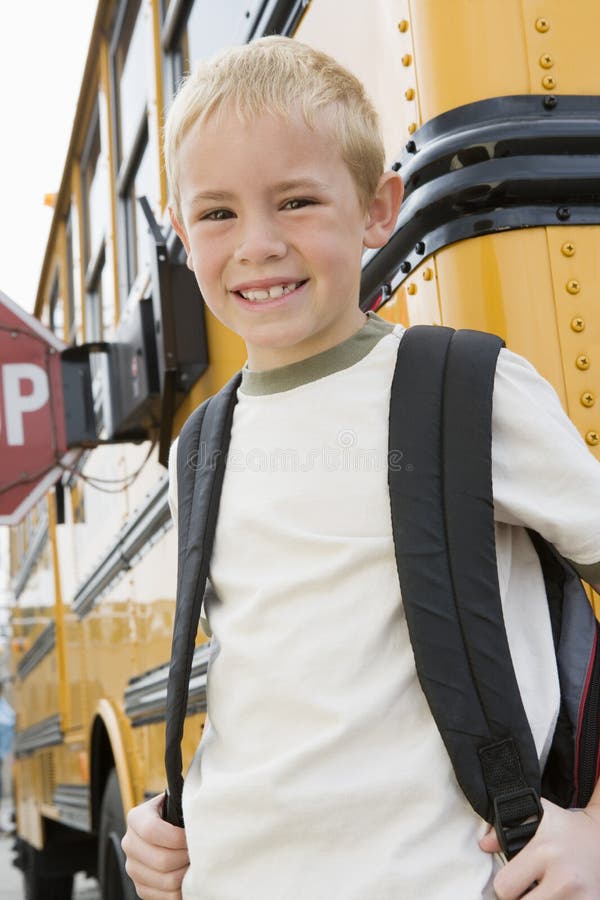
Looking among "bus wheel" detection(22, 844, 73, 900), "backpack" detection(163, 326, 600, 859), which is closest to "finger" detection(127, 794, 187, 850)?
"backpack" detection(163, 326, 600, 859)

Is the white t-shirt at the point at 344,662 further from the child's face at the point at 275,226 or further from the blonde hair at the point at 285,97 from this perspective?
the blonde hair at the point at 285,97

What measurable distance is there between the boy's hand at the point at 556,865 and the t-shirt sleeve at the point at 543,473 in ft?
0.70

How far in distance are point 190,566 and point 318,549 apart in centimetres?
15

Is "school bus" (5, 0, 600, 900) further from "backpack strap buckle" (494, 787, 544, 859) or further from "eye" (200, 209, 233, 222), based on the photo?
"backpack strap buckle" (494, 787, 544, 859)

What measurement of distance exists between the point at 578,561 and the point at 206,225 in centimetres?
46

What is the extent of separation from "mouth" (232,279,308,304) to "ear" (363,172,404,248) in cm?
12

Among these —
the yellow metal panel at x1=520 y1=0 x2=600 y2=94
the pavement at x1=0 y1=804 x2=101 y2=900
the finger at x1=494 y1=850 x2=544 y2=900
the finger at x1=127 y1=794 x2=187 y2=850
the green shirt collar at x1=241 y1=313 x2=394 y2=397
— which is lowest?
the pavement at x1=0 y1=804 x2=101 y2=900

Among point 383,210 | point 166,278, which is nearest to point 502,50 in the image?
point 383,210

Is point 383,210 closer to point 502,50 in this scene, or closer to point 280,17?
point 502,50

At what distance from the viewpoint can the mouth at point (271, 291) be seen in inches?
43.3

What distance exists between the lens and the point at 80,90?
3.62 metres

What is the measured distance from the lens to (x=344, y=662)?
981 millimetres

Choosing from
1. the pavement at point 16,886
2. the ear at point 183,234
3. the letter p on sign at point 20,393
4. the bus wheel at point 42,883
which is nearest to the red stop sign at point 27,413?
the letter p on sign at point 20,393

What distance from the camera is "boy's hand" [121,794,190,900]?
1120 millimetres
